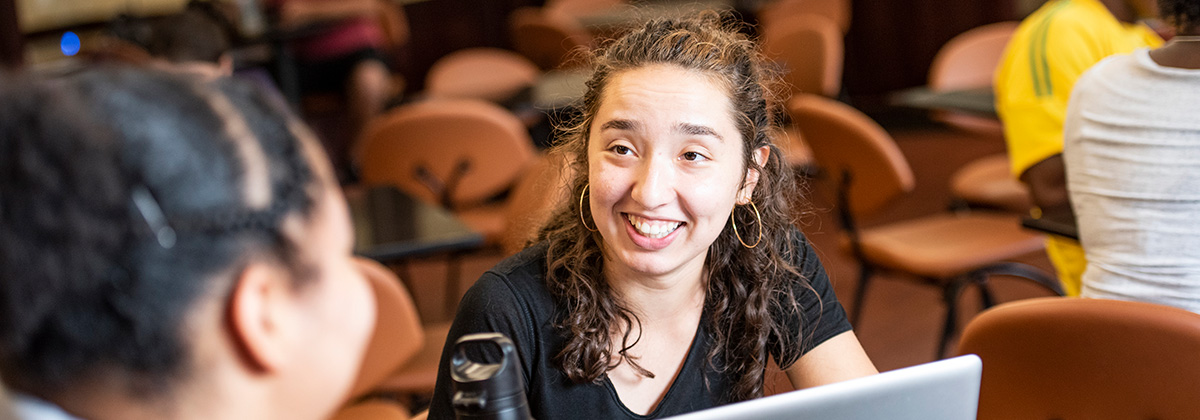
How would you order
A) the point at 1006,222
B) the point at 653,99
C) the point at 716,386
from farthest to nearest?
the point at 1006,222 → the point at 716,386 → the point at 653,99

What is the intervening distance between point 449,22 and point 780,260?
240 inches

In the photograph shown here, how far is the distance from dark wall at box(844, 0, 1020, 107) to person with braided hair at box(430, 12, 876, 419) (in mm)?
4820

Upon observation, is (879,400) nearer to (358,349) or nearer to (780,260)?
(358,349)

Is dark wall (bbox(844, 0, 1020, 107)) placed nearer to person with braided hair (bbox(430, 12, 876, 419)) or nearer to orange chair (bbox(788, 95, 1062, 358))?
orange chair (bbox(788, 95, 1062, 358))

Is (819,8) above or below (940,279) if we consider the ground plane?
above

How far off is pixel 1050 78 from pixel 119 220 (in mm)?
2127

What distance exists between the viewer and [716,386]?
4.23ft

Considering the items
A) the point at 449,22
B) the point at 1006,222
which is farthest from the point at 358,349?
the point at 449,22

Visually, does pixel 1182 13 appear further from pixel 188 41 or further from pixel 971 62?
pixel 188 41

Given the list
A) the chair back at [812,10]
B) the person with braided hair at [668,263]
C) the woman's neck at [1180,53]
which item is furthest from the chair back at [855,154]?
the chair back at [812,10]

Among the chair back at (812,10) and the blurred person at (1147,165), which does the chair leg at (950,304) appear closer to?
the blurred person at (1147,165)

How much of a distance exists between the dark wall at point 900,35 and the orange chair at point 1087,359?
4.93 m

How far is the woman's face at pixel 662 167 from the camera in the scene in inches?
45.7

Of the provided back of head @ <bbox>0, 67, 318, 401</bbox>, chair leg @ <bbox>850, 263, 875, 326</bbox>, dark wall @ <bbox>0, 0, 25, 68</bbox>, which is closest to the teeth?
back of head @ <bbox>0, 67, 318, 401</bbox>
